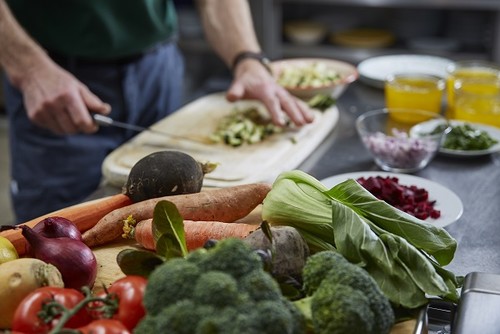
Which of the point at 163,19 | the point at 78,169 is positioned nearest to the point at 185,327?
the point at 78,169

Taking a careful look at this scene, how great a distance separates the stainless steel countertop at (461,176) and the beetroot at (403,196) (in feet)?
0.19

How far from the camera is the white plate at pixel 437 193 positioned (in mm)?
1490

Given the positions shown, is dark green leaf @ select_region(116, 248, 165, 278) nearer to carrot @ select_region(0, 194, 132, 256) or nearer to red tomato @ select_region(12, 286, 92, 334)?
red tomato @ select_region(12, 286, 92, 334)

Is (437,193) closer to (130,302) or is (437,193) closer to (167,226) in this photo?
(167,226)

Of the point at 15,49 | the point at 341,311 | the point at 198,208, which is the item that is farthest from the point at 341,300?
the point at 15,49

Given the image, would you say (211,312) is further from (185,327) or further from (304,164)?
(304,164)

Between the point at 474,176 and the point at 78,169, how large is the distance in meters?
1.14

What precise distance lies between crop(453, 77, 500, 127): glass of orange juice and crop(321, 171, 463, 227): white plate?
0.43 metres

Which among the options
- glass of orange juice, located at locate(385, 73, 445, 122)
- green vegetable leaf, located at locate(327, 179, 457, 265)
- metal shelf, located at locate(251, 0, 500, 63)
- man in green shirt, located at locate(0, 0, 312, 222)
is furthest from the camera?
metal shelf, located at locate(251, 0, 500, 63)

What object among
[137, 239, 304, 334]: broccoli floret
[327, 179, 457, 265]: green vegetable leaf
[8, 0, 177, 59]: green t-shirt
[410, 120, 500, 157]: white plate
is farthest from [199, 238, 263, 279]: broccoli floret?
[8, 0, 177, 59]: green t-shirt

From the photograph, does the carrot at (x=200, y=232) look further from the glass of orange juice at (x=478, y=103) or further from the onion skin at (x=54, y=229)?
the glass of orange juice at (x=478, y=103)

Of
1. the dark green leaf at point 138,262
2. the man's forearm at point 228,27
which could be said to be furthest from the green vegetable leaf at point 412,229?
the man's forearm at point 228,27

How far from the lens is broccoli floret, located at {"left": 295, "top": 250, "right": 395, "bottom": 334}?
96cm

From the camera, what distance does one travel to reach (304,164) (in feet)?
6.15
